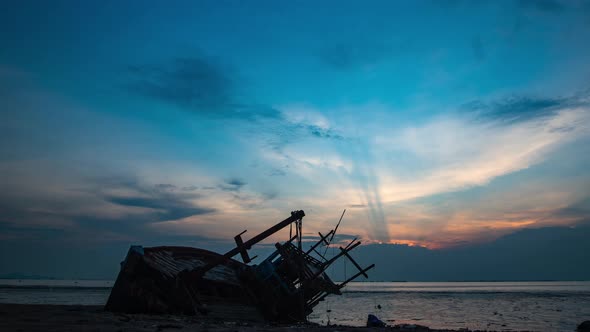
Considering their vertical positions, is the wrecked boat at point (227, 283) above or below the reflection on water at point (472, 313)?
above

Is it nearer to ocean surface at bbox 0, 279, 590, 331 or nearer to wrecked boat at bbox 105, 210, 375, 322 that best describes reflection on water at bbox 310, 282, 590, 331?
ocean surface at bbox 0, 279, 590, 331

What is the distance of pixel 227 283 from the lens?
2303 centimetres

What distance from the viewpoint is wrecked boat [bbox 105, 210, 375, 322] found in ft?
59.7

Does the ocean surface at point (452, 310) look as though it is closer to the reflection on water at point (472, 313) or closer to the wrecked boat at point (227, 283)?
the reflection on water at point (472, 313)

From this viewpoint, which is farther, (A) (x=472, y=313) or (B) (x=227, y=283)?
(A) (x=472, y=313)

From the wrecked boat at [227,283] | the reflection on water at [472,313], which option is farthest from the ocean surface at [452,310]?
the wrecked boat at [227,283]

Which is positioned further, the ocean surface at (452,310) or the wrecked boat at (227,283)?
the ocean surface at (452,310)

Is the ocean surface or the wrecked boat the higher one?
the wrecked boat

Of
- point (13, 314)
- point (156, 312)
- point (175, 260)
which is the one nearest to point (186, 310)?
point (156, 312)

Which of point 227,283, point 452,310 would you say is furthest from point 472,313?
point 227,283

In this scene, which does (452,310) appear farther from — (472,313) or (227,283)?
(227,283)

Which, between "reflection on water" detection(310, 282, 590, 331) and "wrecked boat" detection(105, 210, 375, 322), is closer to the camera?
"wrecked boat" detection(105, 210, 375, 322)

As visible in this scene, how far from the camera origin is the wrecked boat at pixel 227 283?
59.7ft

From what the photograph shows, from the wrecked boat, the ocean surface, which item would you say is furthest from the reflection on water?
the wrecked boat
